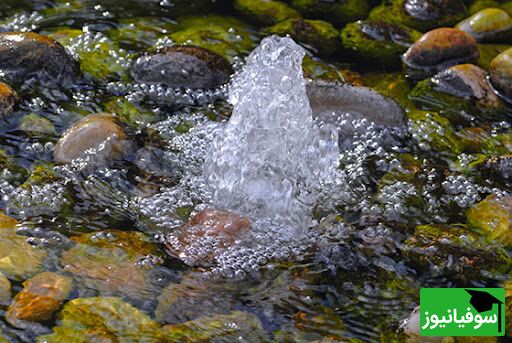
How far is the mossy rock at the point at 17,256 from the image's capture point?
3.22 meters

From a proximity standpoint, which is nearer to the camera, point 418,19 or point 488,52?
point 488,52

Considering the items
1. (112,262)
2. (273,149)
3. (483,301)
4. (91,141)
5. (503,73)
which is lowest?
(483,301)

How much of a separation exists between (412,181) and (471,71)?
1432mm

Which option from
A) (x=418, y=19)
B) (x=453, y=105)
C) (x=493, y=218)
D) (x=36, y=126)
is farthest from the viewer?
(x=418, y=19)

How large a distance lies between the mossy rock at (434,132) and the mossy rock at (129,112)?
1681mm

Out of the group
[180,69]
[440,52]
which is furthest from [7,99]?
[440,52]

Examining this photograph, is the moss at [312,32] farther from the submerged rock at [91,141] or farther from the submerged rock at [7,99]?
the submerged rock at [7,99]

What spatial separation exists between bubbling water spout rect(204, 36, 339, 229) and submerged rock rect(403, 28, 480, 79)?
4.30ft

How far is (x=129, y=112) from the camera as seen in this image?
15.1 ft

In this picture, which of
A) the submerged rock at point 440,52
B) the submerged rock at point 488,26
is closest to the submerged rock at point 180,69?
the submerged rock at point 440,52

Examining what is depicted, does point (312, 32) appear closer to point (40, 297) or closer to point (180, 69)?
point (180, 69)

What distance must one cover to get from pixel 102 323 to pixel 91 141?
4.47ft

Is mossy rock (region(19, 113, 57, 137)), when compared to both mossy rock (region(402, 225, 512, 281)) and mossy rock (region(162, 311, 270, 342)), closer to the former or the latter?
mossy rock (region(162, 311, 270, 342))

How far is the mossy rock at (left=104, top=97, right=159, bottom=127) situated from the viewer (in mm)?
4508
